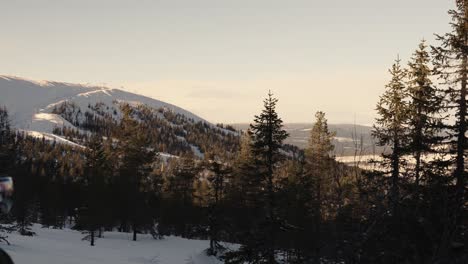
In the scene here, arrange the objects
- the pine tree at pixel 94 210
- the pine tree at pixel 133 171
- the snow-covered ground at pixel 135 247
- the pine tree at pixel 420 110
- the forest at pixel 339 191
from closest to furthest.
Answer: the forest at pixel 339 191
the pine tree at pixel 420 110
the snow-covered ground at pixel 135 247
the pine tree at pixel 94 210
the pine tree at pixel 133 171

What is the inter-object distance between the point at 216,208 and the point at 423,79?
2591cm

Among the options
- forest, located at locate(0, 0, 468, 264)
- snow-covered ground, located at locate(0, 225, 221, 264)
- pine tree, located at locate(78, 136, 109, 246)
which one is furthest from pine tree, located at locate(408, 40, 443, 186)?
pine tree, located at locate(78, 136, 109, 246)

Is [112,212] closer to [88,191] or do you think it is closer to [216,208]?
[88,191]

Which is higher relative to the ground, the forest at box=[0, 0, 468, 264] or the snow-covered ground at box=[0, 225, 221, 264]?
the forest at box=[0, 0, 468, 264]

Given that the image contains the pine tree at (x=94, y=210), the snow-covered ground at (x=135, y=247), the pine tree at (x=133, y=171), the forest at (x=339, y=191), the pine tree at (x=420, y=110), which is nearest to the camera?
the forest at (x=339, y=191)

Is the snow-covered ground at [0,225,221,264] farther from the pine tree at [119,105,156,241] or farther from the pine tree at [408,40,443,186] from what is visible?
the pine tree at [408,40,443,186]

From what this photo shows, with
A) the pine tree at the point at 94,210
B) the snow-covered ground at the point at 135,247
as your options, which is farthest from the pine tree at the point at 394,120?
the pine tree at the point at 94,210

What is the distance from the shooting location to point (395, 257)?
1136cm

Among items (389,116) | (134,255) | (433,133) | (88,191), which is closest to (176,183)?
(88,191)

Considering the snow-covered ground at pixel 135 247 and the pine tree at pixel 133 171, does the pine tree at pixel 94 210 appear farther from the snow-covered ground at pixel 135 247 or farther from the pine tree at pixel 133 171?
the pine tree at pixel 133 171

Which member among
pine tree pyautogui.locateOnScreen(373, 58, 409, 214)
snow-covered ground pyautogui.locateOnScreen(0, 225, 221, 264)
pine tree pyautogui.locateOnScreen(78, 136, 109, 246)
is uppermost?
pine tree pyautogui.locateOnScreen(373, 58, 409, 214)

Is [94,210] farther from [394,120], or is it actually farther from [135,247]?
[394,120]

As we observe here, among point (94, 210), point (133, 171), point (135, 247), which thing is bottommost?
point (135, 247)

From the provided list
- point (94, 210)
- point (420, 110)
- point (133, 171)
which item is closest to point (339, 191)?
point (420, 110)
